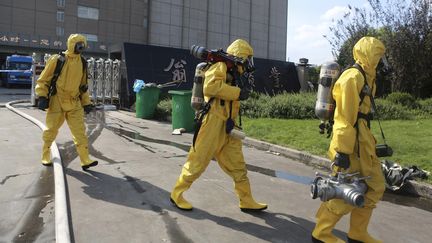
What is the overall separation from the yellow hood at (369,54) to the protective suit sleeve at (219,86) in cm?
131

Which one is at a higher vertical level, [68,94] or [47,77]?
[47,77]

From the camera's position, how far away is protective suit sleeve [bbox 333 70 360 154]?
3.92 metres

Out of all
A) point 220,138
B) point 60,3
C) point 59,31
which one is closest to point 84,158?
point 220,138

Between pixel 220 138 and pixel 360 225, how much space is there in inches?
66.7

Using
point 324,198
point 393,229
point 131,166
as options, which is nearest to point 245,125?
point 131,166

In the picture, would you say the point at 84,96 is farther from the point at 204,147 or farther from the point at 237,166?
the point at 237,166

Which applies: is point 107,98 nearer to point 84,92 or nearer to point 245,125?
point 245,125

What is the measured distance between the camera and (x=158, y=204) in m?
5.39

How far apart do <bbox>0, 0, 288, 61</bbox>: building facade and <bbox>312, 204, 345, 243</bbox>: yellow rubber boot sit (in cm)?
4842

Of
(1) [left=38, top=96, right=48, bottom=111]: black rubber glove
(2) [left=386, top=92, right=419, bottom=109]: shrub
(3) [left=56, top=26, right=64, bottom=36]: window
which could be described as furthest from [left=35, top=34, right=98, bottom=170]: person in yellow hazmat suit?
(3) [left=56, top=26, right=64, bottom=36]: window

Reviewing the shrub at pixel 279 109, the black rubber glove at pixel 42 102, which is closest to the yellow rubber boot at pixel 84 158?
the black rubber glove at pixel 42 102

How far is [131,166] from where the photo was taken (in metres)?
7.41

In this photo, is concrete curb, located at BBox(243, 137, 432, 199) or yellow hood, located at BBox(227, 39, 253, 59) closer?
yellow hood, located at BBox(227, 39, 253, 59)

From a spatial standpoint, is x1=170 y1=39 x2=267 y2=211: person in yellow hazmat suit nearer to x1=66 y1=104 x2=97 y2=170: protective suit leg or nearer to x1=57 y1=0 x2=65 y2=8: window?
x1=66 y1=104 x2=97 y2=170: protective suit leg
